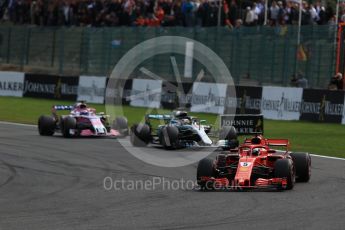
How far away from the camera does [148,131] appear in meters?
19.8

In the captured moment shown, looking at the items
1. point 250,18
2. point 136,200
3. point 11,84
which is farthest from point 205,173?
point 11,84

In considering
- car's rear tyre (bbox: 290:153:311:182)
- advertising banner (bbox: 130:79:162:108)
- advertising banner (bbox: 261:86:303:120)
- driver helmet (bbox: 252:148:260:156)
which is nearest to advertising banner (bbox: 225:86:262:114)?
advertising banner (bbox: 261:86:303:120)

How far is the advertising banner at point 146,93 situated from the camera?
33.2 metres

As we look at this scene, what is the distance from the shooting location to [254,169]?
43.0ft

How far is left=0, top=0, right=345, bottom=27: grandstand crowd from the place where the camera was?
3209 cm

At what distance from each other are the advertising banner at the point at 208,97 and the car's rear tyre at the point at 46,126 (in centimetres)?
929

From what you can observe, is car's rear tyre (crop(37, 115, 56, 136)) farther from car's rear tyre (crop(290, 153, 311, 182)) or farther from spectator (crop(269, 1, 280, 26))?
spectator (crop(269, 1, 280, 26))

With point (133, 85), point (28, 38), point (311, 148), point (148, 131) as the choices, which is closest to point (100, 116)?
point (148, 131)

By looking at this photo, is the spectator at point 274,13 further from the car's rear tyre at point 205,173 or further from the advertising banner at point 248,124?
the car's rear tyre at point 205,173

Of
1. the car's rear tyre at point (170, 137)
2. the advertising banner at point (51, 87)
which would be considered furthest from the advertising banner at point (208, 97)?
the car's rear tyre at point (170, 137)

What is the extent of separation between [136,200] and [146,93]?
22.0m

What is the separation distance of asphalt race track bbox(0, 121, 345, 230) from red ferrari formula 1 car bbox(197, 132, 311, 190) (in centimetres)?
23

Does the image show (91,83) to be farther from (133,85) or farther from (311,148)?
(311,148)

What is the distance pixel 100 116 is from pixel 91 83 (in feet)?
45.6
